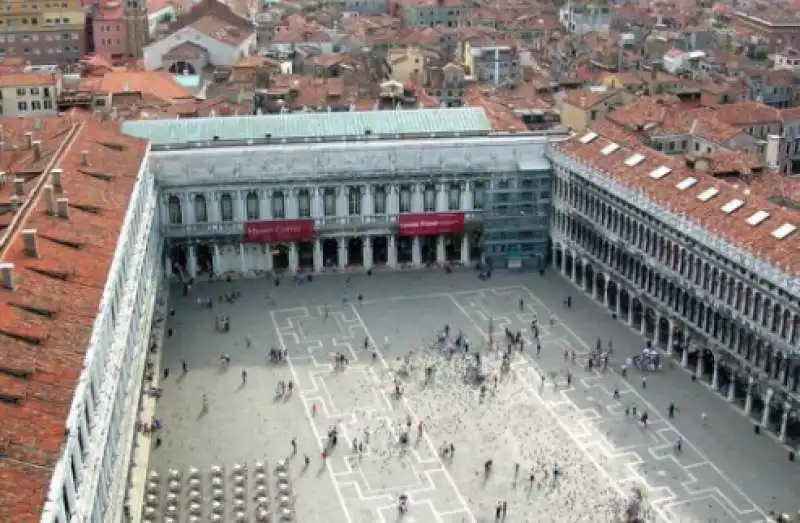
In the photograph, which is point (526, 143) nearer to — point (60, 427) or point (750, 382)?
point (750, 382)

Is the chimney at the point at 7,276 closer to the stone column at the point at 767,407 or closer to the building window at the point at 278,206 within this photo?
the stone column at the point at 767,407

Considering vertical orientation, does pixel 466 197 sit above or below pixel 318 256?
above

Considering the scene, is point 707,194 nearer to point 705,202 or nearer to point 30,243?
point 705,202

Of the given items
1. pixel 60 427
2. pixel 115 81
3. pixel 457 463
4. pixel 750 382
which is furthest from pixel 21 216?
pixel 115 81

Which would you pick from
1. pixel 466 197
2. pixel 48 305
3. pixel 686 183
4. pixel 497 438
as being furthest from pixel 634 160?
pixel 48 305

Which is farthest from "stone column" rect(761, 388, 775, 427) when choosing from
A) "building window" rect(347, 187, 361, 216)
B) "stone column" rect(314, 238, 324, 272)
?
"stone column" rect(314, 238, 324, 272)

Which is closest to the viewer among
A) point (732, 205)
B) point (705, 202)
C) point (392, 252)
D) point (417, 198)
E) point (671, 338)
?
point (732, 205)

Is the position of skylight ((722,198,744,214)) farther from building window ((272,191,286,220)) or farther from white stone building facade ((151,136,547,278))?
building window ((272,191,286,220))
